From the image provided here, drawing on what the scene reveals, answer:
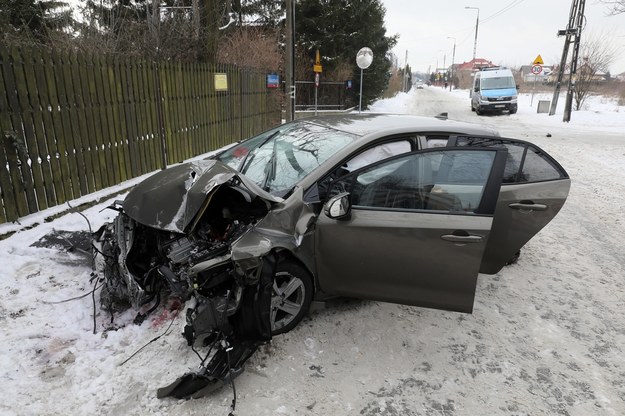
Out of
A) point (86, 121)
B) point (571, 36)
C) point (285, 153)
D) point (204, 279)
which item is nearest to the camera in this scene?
point (204, 279)

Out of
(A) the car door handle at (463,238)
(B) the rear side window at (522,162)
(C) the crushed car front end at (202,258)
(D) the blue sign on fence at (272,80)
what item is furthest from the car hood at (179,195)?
(D) the blue sign on fence at (272,80)

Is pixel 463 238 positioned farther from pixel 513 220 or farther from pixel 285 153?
pixel 285 153

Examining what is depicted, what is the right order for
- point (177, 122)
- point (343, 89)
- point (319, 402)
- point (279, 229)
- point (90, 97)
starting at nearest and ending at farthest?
point (319, 402)
point (279, 229)
point (90, 97)
point (177, 122)
point (343, 89)

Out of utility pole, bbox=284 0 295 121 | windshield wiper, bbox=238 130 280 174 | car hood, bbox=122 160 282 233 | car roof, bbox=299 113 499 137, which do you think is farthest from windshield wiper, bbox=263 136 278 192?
utility pole, bbox=284 0 295 121

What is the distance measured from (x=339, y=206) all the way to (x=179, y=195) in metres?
1.25

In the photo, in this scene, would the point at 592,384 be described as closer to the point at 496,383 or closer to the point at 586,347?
the point at 586,347

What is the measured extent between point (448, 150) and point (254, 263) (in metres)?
1.66

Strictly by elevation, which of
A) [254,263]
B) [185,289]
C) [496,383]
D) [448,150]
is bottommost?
[496,383]

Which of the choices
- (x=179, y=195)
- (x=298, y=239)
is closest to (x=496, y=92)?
(x=298, y=239)

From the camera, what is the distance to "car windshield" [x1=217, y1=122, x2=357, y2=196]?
3445 millimetres

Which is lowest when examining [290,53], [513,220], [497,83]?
[513,220]

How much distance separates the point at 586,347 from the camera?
3.14 m

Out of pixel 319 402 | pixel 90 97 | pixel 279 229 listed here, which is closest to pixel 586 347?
pixel 319 402

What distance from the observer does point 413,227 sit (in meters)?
2.97
